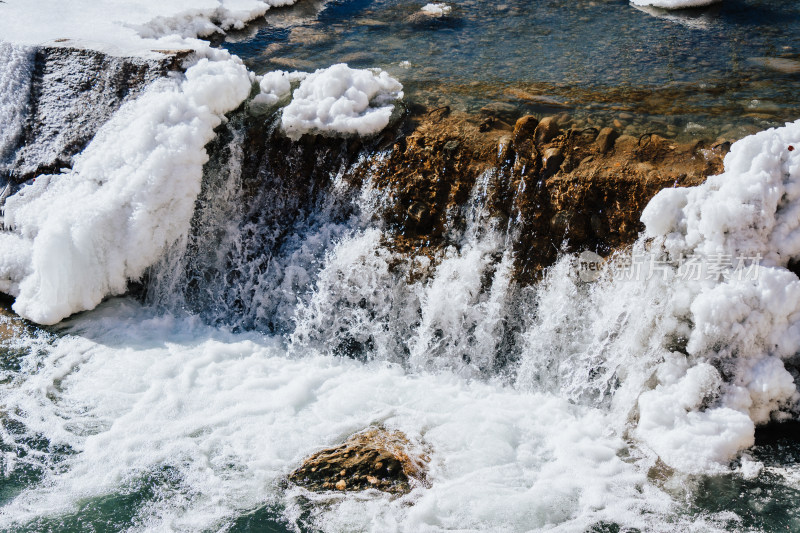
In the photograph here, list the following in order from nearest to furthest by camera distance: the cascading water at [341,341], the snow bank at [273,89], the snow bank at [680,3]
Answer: the cascading water at [341,341], the snow bank at [273,89], the snow bank at [680,3]

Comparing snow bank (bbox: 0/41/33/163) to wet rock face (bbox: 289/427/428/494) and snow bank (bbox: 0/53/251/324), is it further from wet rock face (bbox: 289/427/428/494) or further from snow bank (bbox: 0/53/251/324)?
wet rock face (bbox: 289/427/428/494)

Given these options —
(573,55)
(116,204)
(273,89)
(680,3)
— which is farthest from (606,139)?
(116,204)

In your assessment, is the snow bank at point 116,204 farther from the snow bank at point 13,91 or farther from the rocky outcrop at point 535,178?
the rocky outcrop at point 535,178

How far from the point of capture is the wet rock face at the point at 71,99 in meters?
5.57

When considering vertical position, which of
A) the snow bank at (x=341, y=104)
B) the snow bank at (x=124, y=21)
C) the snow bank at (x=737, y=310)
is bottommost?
the snow bank at (x=737, y=310)

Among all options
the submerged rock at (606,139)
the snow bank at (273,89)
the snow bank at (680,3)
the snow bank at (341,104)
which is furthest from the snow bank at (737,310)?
the snow bank at (680,3)

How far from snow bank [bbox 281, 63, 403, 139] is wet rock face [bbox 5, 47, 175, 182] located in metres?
1.22

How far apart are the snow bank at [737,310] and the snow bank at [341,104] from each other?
7.19 ft

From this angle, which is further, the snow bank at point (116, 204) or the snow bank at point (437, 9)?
the snow bank at point (437, 9)

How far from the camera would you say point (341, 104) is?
5.17 metres

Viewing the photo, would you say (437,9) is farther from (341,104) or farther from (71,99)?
(71,99)

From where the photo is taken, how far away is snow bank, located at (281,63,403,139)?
5125mm

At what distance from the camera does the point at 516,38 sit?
674cm

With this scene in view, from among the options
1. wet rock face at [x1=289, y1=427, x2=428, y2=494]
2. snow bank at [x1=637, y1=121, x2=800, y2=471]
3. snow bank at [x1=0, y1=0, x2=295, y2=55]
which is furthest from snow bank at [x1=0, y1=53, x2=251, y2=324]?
snow bank at [x1=637, y1=121, x2=800, y2=471]
